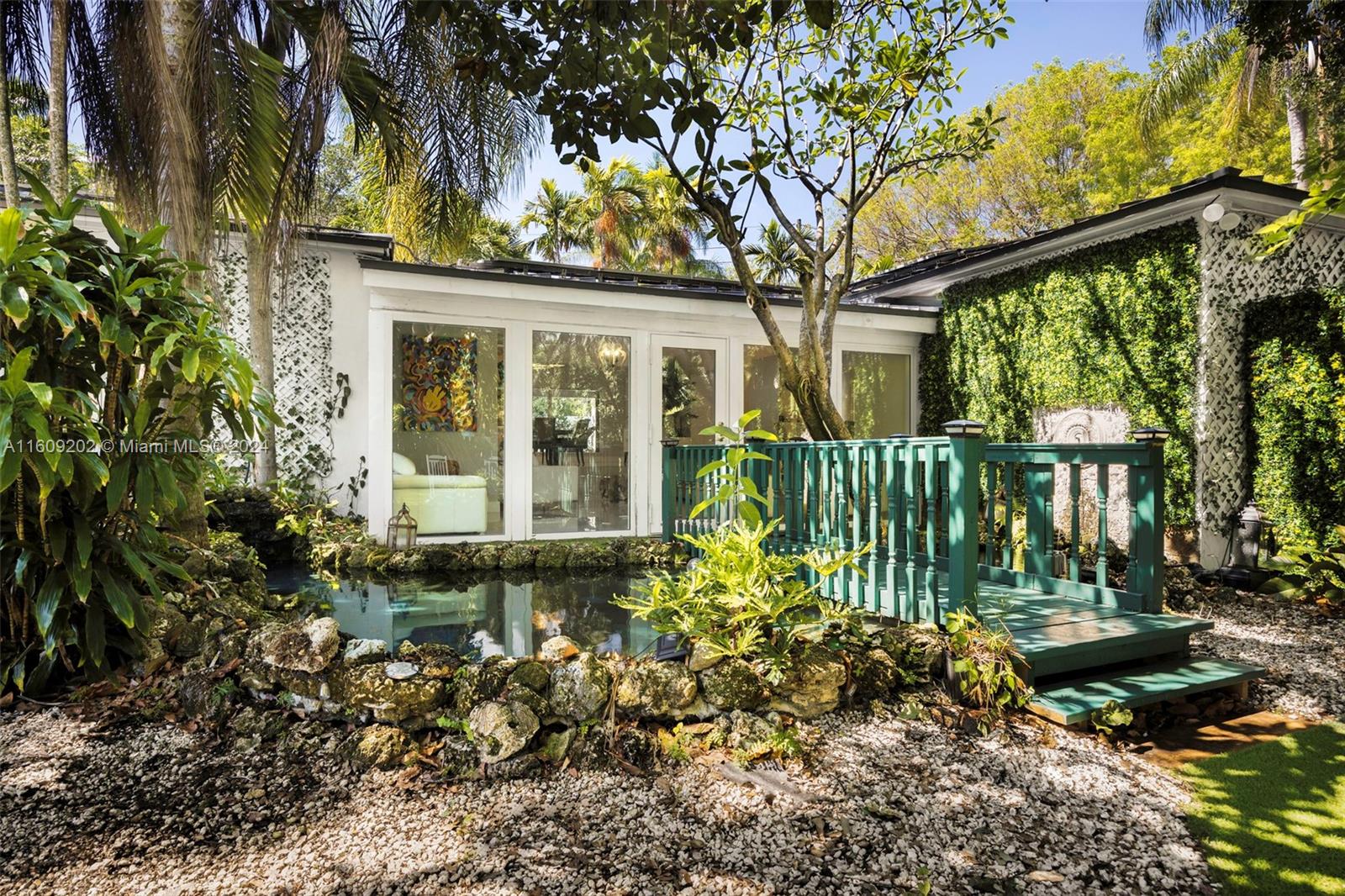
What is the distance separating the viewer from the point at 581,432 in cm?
Answer: 777

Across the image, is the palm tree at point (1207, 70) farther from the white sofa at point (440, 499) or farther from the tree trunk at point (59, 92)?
the tree trunk at point (59, 92)

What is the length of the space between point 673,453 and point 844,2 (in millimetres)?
4086

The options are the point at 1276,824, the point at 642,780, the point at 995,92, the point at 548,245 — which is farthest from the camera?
the point at 548,245

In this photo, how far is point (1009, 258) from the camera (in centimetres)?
804

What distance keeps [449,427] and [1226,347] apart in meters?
7.42

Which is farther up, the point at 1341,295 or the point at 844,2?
the point at 844,2

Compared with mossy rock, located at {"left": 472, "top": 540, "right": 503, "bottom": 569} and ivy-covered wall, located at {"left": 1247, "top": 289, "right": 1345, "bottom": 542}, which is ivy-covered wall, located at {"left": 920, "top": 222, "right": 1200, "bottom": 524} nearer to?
ivy-covered wall, located at {"left": 1247, "top": 289, "right": 1345, "bottom": 542}

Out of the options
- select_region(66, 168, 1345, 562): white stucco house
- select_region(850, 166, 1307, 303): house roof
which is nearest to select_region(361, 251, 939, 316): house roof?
select_region(66, 168, 1345, 562): white stucco house

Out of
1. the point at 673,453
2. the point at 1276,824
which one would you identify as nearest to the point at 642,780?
the point at 1276,824

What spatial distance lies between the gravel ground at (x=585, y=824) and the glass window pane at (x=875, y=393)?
6359 mm

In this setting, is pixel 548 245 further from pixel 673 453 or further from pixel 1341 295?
pixel 1341 295

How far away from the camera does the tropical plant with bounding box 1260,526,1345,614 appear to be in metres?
5.18

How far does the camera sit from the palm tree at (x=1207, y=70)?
12.1 metres

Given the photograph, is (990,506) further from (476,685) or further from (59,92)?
(59,92)
